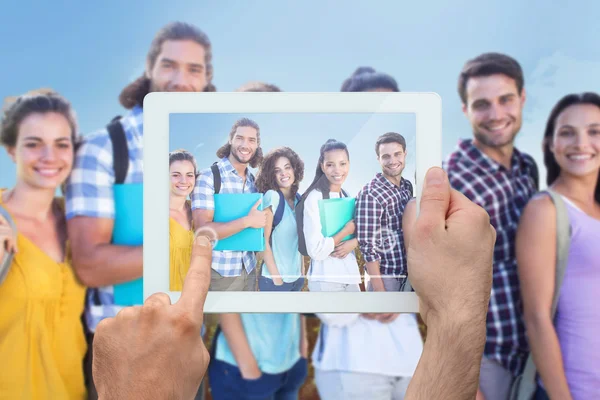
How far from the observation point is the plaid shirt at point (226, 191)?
91 centimetres

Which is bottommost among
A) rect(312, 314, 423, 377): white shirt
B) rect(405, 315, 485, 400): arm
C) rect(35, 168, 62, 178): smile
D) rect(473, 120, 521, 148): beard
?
rect(312, 314, 423, 377): white shirt

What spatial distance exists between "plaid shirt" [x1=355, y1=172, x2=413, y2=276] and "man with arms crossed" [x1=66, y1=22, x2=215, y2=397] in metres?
0.73

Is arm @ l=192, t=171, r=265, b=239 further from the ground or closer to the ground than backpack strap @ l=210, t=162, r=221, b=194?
closer to the ground

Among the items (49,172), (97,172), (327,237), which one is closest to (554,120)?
(327,237)

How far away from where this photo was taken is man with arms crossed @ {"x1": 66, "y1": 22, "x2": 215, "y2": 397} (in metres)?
1.43

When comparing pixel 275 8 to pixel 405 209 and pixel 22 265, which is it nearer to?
pixel 405 209

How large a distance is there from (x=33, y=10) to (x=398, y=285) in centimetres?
137

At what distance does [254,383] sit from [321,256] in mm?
824

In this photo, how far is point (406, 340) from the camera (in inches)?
60.6

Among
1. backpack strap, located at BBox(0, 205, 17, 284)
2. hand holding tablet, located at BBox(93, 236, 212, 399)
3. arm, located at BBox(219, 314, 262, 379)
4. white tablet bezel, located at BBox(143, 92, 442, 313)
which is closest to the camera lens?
hand holding tablet, located at BBox(93, 236, 212, 399)

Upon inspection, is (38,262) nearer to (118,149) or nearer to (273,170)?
(118,149)

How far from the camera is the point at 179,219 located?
0.90m

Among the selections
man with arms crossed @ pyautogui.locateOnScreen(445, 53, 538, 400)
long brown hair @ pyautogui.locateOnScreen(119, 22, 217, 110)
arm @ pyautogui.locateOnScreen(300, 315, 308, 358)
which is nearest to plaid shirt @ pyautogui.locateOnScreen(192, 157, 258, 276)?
long brown hair @ pyautogui.locateOnScreen(119, 22, 217, 110)

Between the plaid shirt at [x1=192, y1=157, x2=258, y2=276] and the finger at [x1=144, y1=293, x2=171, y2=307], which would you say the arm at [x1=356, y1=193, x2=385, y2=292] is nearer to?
the plaid shirt at [x1=192, y1=157, x2=258, y2=276]
